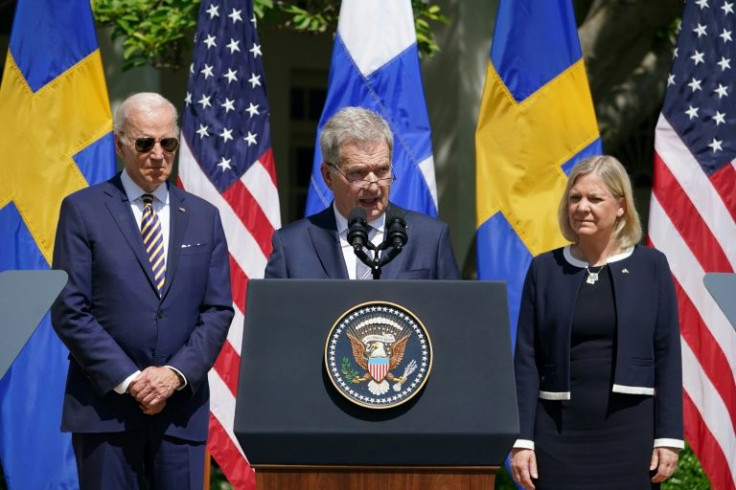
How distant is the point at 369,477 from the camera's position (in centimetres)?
309

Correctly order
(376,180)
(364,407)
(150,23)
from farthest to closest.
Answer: (150,23), (376,180), (364,407)

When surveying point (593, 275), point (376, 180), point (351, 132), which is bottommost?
point (593, 275)

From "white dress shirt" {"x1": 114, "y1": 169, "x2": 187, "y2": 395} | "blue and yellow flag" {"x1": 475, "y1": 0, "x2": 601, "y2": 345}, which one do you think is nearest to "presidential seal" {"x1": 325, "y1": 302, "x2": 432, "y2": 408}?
"white dress shirt" {"x1": 114, "y1": 169, "x2": 187, "y2": 395}

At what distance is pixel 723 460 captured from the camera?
596 centimetres

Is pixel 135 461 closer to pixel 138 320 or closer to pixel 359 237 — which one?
pixel 138 320

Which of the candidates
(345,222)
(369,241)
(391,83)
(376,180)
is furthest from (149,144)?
(391,83)

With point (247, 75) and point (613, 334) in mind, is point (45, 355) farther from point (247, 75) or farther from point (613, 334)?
point (613, 334)

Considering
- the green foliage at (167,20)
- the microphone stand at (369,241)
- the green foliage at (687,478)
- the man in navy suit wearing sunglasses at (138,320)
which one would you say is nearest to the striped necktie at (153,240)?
the man in navy suit wearing sunglasses at (138,320)

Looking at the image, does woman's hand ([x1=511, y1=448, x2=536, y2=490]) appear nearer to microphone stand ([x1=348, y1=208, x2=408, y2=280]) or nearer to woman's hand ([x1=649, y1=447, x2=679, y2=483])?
woman's hand ([x1=649, y1=447, x2=679, y2=483])

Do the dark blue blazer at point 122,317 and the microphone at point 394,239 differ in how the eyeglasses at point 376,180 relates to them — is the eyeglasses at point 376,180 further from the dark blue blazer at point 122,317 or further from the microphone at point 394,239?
the dark blue blazer at point 122,317

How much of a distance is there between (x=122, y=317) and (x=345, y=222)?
904mm

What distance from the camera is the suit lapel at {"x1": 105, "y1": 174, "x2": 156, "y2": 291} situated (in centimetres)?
438

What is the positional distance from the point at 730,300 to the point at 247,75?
12.0ft

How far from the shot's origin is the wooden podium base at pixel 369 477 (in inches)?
121
